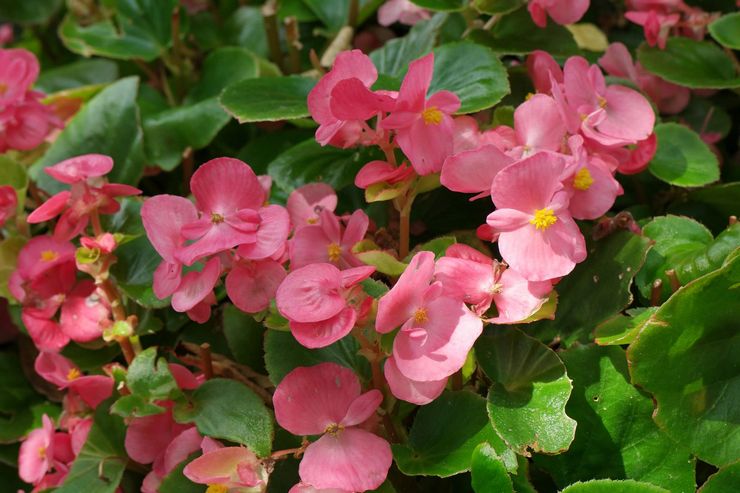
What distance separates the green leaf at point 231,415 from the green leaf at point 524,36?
1.43 ft

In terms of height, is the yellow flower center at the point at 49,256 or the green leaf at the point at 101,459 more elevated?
the yellow flower center at the point at 49,256

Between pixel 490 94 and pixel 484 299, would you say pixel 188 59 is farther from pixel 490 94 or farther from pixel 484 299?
pixel 484 299

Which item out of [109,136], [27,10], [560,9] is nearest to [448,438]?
[560,9]

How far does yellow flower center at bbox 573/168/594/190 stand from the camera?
0.59 meters

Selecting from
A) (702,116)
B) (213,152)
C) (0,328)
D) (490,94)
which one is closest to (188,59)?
(213,152)

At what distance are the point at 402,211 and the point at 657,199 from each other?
0.32m

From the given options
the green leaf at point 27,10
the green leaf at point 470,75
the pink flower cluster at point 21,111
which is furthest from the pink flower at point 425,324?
the green leaf at point 27,10

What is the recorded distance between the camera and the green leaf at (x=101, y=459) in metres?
0.66

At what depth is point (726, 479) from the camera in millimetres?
523

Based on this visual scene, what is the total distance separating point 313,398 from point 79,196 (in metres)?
0.28

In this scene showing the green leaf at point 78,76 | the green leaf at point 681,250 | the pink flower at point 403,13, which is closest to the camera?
the green leaf at point 681,250

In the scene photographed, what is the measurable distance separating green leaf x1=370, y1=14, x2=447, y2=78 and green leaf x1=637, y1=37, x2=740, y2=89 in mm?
219

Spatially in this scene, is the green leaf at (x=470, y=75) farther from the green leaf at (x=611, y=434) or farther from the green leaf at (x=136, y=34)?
the green leaf at (x=136, y=34)

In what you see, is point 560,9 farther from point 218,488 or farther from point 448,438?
point 218,488
